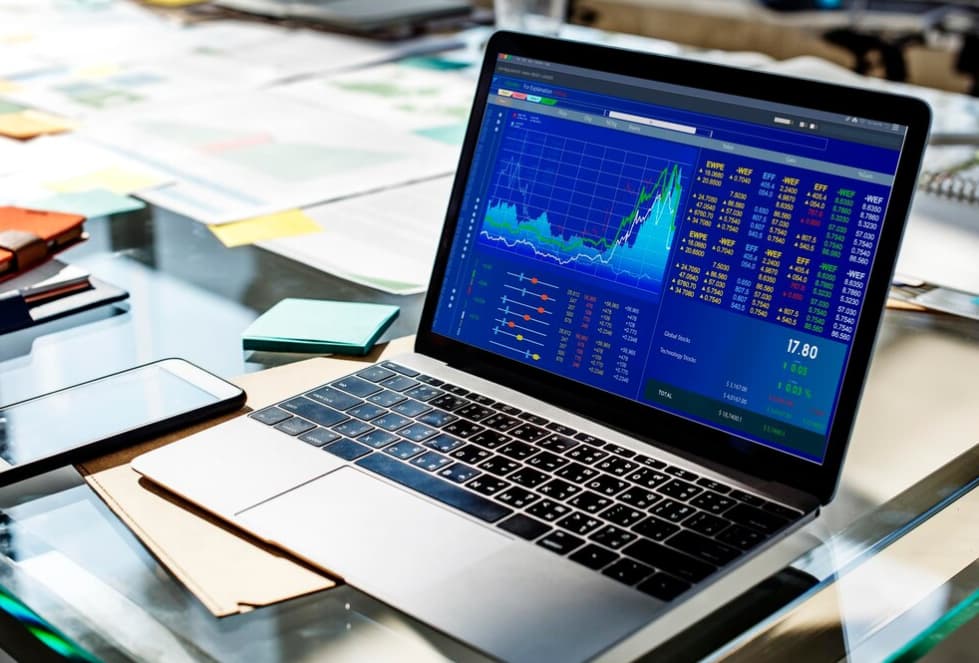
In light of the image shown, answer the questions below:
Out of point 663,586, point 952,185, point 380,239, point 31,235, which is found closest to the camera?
point 663,586

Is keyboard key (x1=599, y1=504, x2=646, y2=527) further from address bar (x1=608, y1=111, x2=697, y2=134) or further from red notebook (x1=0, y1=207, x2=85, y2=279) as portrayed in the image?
red notebook (x1=0, y1=207, x2=85, y2=279)

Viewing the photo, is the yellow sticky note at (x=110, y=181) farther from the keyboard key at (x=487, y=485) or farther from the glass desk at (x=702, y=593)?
the keyboard key at (x=487, y=485)

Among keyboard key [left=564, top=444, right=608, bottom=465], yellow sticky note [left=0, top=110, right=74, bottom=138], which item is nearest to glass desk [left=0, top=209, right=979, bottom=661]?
keyboard key [left=564, top=444, right=608, bottom=465]

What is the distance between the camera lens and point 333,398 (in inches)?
30.8

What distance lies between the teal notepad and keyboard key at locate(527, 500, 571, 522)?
0.28 metres

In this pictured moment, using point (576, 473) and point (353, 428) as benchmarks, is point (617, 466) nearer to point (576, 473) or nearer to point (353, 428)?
point (576, 473)

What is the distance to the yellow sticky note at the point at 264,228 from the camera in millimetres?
1144

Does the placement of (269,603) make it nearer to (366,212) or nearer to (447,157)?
(366,212)

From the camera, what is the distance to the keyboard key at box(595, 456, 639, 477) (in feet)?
2.25

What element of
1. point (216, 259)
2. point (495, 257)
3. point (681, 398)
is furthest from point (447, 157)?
point (681, 398)

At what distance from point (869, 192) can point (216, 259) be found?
642mm

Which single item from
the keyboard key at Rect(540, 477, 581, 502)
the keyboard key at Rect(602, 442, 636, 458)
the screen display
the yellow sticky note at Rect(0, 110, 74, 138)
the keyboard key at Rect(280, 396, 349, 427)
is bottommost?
the screen display

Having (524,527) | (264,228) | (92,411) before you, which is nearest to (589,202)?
(524,527)

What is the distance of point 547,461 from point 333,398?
0.17m
